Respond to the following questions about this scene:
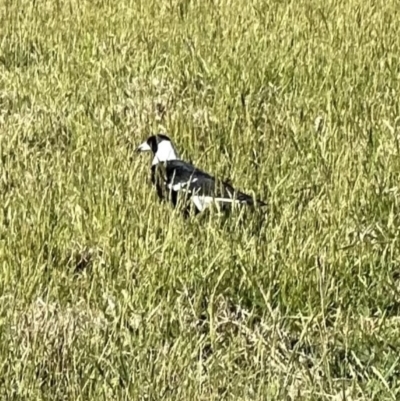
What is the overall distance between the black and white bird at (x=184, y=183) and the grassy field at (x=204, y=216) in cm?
8

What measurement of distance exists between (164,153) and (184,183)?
1.18 feet

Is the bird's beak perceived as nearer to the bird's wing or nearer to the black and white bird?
the black and white bird

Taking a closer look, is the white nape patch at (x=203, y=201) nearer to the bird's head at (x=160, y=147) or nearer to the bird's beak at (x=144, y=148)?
the bird's head at (x=160, y=147)

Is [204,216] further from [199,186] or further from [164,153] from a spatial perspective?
[164,153]

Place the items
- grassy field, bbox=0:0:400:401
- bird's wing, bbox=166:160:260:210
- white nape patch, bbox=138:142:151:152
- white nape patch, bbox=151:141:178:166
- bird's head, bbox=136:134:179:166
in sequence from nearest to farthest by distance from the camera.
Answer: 1. grassy field, bbox=0:0:400:401
2. bird's wing, bbox=166:160:260:210
3. white nape patch, bbox=151:141:178:166
4. bird's head, bbox=136:134:179:166
5. white nape patch, bbox=138:142:151:152

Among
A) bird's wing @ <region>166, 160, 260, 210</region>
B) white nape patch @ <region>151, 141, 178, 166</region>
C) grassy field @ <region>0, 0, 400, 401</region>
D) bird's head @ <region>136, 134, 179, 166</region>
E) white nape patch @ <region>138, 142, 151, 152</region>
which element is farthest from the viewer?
white nape patch @ <region>138, 142, 151, 152</region>

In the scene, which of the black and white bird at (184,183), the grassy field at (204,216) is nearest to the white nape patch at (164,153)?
the black and white bird at (184,183)

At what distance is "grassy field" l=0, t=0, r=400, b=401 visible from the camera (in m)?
2.63

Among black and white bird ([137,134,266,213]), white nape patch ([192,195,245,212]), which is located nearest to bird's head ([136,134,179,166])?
black and white bird ([137,134,266,213])

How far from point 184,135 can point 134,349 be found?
2226mm

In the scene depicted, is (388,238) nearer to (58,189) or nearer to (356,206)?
(356,206)

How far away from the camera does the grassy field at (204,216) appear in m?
2.63

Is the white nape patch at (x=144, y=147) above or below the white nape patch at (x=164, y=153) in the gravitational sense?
below

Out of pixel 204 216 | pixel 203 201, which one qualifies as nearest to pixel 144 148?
pixel 203 201
